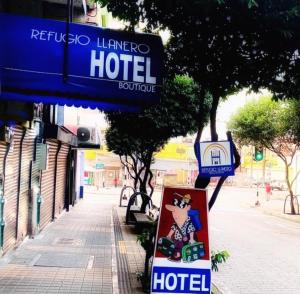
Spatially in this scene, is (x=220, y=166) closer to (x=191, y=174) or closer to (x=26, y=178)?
(x=26, y=178)

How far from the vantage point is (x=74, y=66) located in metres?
7.02

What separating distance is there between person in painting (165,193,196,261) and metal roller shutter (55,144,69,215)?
13662 mm

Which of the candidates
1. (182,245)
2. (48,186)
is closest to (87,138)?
(48,186)

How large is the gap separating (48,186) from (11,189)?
6.13 metres

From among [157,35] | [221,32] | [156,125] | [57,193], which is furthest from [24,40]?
[57,193]

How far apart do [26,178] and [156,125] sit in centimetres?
535

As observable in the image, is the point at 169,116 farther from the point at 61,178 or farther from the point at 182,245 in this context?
the point at 182,245

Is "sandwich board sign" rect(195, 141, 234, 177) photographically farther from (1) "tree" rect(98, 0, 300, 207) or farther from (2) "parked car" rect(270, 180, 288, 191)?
(2) "parked car" rect(270, 180, 288, 191)

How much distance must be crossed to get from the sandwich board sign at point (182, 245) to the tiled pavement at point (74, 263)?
166 cm

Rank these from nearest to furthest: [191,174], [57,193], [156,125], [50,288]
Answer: [50,288]
[156,125]
[57,193]
[191,174]

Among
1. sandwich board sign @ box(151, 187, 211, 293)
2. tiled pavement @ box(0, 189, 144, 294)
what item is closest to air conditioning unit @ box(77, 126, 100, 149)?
tiled pavement @ box(0, 189, 144, 294)

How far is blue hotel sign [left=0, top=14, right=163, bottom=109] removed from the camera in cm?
690

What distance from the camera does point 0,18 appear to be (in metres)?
7.02

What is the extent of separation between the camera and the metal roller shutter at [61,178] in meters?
20.5
